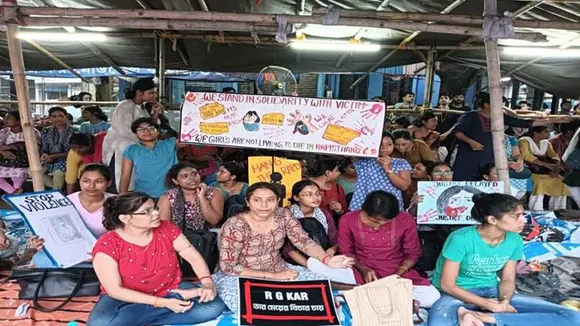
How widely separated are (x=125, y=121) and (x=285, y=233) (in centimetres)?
214

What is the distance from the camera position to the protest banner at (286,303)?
2.46 metres

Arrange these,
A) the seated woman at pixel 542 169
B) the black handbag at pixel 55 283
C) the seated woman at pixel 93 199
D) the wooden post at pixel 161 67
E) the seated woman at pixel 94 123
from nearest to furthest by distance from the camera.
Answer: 1. the black handbag at pixel 55 283
2. the seated woman at pixel 93 199
3. the seated woman at pixel 542 169
4. the seated woman at pixel 94 123
5. the wooden post at pixel 161 67

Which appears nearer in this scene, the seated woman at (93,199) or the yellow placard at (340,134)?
the seated woman at (93,199)

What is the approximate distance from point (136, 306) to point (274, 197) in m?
1.03

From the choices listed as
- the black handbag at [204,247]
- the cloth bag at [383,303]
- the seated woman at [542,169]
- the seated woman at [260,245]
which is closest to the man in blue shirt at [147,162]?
the black handbag at [204,247]

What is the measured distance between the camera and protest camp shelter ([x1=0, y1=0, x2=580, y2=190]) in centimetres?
341

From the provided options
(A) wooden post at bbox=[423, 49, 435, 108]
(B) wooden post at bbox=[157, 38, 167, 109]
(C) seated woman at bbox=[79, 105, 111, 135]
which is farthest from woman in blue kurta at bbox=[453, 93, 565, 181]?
(C) seated woman at bbox=[79, 105, 111, 135]

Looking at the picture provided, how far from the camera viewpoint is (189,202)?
3.39m

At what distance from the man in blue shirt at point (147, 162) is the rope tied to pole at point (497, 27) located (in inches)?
108

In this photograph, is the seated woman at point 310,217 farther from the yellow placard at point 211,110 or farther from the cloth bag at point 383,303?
the yellow placard at point 211,110

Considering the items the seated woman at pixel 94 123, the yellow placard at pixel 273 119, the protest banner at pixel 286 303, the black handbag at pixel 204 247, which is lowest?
the protest banner at pixel 286 303

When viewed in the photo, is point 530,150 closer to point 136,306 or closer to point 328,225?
point 328,225

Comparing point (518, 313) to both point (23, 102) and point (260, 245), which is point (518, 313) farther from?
point (23, 102)

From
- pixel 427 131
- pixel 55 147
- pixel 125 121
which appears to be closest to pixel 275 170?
pixel 125 121
